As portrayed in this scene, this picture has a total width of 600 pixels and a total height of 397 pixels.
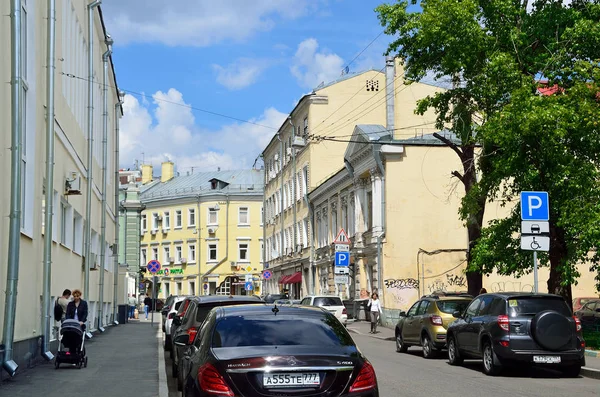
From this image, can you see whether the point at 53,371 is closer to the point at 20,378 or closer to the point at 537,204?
the point at 20,378

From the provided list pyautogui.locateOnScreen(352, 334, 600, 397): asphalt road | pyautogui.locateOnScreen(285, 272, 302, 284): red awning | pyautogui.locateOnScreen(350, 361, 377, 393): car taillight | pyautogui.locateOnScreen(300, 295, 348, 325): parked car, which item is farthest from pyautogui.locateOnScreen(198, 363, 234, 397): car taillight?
pyautogui.locateOnScreen(285, 272, 302, 284): red awning

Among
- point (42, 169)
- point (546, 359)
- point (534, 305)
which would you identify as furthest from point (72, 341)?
point (546, 359)

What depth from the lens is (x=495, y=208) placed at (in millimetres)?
42312

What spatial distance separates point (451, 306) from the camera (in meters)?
22.0

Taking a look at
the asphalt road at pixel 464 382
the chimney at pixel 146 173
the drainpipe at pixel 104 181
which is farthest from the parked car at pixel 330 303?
the chimney at pixel 146 173

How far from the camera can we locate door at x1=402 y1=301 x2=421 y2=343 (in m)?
23.0

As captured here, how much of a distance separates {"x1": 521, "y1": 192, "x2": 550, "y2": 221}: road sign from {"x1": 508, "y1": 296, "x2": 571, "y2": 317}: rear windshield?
8.14 ft

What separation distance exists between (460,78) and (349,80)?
29.3 m

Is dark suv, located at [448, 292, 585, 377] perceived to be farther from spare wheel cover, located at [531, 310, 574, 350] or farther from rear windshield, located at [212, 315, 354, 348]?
rear windshield, located at [212, 315, 354, 348]

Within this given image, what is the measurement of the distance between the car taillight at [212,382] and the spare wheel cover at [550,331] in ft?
32.6

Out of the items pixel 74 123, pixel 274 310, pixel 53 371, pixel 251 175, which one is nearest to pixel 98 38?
pixel 74 123

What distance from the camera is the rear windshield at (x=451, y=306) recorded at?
2189cm

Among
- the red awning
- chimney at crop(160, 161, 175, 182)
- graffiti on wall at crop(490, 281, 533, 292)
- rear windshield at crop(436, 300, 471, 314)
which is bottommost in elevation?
rear windshield at crop(436, 300, 471, 314)

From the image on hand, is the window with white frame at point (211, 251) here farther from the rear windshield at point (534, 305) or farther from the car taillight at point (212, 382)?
the car taillight at point (212, 382)
